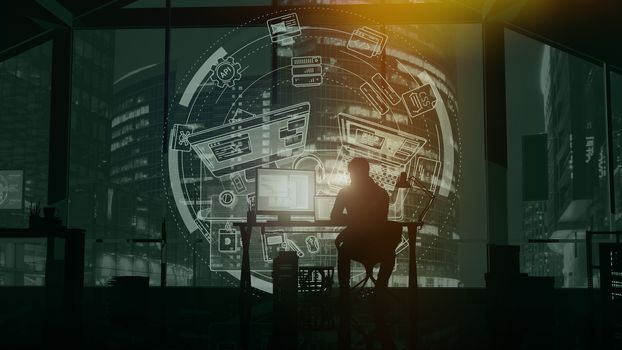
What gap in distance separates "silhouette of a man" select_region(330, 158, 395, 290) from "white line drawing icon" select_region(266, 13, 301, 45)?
3.73 metres

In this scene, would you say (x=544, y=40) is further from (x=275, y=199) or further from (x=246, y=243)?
(x=246, y=243)

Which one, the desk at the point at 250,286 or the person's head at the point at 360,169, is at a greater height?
the person's head at the point at 360,169

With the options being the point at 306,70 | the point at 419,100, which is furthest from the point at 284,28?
the point at 419,100

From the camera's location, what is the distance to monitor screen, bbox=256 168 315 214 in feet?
19.7

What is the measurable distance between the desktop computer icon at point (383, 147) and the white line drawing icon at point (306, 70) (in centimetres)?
60

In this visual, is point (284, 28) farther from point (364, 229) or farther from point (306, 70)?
point (364, 229)

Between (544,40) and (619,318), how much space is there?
4335 mm

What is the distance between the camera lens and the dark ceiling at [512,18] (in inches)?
293

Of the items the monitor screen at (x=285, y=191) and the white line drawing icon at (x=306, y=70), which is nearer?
the monitor screen at (x=285, y=191)

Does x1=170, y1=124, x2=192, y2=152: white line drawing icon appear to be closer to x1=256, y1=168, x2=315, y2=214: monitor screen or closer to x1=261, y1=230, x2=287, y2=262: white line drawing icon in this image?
x1=261, y1=230, x2=287, y2=262: white line drawing icon

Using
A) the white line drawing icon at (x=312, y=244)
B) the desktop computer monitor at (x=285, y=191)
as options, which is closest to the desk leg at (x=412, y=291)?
the desktop computer monitor at (x=285, y=191)

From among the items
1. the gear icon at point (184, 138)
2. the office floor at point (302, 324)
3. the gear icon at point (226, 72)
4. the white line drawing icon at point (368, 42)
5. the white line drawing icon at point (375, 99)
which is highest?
the white line drawing icon at point (368, 42)

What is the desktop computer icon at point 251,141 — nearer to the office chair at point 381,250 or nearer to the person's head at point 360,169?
the person's head at point 360,169

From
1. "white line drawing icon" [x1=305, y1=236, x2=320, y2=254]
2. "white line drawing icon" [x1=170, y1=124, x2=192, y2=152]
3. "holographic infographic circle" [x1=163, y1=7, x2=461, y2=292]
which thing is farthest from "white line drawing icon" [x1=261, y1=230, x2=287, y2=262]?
"white line drawing icon" [x1=170, y1=124, x2=192, y2=152]
